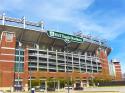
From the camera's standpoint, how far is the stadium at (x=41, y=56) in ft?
369

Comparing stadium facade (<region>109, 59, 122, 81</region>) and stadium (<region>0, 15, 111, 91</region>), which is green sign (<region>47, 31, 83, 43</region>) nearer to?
stadium (<region>0, 15, 111, 91</region>)

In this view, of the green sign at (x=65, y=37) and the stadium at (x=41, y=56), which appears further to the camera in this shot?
the green sign at (x=65, y=37)

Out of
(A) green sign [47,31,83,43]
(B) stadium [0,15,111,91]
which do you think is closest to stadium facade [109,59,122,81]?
(B) stadium [0,15,111,91]

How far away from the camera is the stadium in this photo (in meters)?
112

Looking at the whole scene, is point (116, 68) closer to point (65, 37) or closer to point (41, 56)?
point (65, 37)

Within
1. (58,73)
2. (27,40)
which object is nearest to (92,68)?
(58,73)

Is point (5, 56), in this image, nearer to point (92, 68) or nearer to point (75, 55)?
point (75, 55)

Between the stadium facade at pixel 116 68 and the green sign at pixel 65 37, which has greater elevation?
the green sign at pixel 65 37

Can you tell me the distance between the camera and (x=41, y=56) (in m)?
127

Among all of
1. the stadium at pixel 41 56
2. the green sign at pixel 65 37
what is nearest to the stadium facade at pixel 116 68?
the stadium at pixel 41 56

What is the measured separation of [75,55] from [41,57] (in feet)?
86.0

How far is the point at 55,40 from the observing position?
134 m

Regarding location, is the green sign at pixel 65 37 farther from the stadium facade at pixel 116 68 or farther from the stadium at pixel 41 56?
the stadium facade at pixel 116 68

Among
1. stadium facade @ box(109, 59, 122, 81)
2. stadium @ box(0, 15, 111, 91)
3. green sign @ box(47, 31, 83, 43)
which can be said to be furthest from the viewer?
stadium facade @ box(109, 59, 122, 81)
